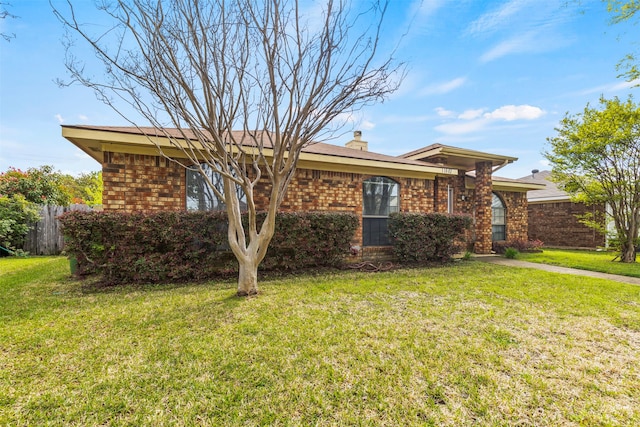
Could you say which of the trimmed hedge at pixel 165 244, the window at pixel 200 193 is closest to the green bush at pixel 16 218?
the trimmed hedge at pixel 165 244

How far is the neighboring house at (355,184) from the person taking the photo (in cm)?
592

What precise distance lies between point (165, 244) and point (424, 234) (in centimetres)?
654

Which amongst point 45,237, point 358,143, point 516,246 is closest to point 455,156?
point 358,143

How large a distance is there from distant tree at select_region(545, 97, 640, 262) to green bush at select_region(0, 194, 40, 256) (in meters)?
18.9

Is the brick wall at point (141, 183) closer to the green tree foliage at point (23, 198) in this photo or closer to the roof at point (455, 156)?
the green tree foliage at point (23, 198)

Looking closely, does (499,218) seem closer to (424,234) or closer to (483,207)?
(483,207)

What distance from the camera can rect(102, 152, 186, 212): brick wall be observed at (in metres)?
5.87

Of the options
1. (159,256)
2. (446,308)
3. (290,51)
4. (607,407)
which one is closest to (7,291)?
(159,256)

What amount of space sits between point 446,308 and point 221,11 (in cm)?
575

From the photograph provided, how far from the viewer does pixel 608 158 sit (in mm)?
9148

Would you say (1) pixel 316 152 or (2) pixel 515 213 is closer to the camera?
(1) pixel 316 152

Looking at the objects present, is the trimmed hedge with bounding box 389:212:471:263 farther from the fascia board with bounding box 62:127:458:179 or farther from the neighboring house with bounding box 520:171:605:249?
the neighboring house with bounding box 520:171:605:249

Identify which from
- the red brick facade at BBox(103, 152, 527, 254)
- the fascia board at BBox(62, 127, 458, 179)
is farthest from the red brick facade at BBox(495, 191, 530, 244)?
the fascia board at BBox(62, 127, 458, 179)

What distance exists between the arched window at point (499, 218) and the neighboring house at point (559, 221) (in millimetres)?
3253
